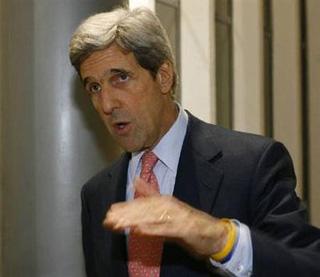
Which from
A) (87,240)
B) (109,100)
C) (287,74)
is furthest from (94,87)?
(287,74)

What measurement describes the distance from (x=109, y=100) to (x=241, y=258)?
0.53 metres

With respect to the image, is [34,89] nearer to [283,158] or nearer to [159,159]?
[159,159]

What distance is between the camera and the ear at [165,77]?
1.68 m

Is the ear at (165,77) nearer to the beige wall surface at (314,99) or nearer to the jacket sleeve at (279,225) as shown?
the jacket sleeve at (279,225)

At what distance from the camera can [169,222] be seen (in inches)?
47.2

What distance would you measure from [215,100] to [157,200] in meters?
1.94

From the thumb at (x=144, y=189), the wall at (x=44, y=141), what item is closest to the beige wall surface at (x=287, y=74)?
the wall at (x=44, y=141)

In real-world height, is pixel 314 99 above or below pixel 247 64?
below

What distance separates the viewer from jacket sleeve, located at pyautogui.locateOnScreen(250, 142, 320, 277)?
1.31 m

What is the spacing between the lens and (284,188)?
145 cm

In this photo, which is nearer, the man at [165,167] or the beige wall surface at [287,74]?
the man at [165,167]

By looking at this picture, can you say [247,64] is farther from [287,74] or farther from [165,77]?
[165,77]

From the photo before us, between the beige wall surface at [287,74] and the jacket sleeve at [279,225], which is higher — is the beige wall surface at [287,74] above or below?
above

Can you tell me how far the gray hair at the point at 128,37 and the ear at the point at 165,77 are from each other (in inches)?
0.6
